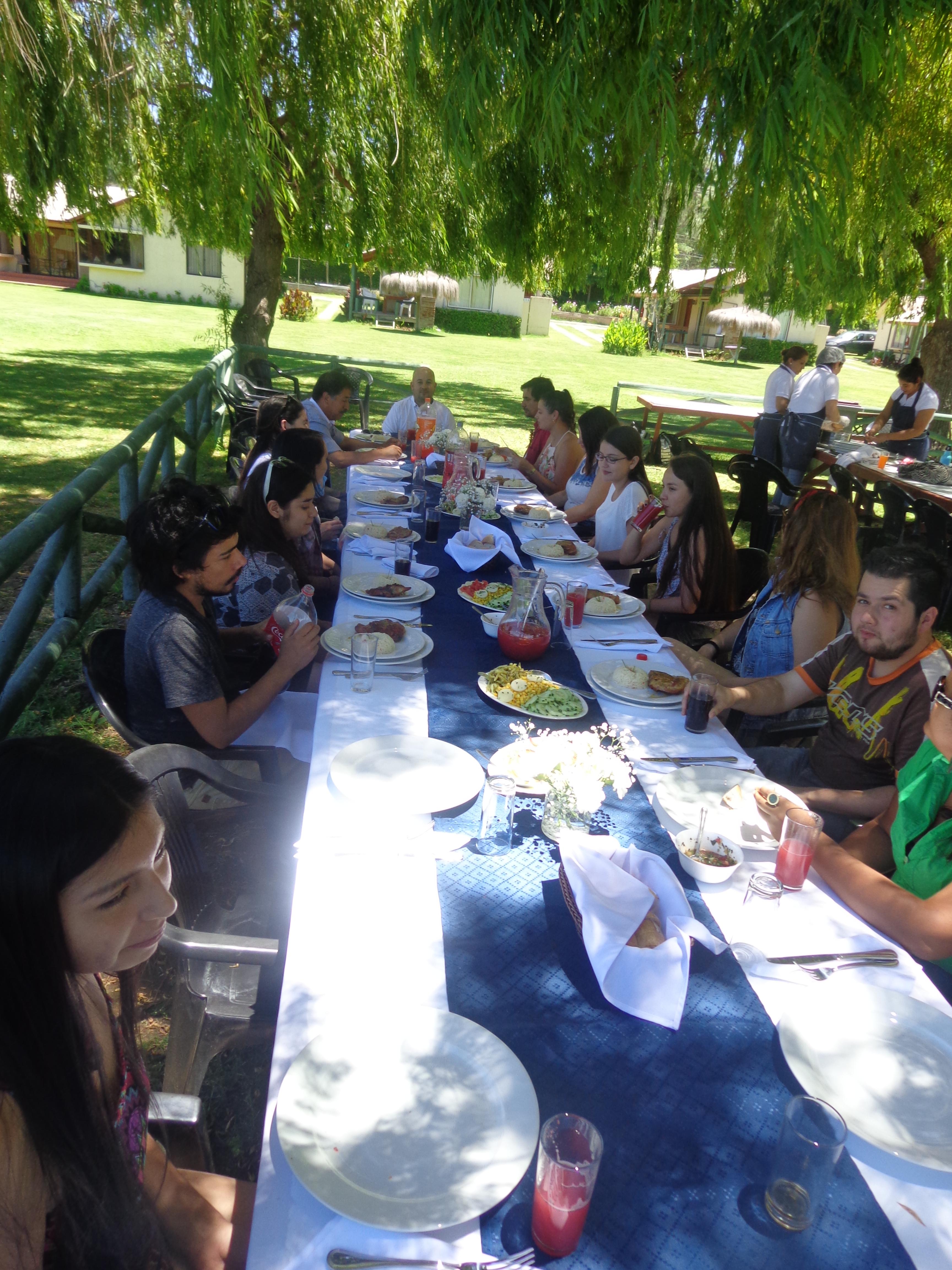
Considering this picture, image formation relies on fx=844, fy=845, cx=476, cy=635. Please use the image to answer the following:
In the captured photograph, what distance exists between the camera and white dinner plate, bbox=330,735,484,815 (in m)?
2.02

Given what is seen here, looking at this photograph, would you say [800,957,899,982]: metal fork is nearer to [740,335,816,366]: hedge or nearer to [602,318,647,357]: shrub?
[602,318,647,357]: shrub

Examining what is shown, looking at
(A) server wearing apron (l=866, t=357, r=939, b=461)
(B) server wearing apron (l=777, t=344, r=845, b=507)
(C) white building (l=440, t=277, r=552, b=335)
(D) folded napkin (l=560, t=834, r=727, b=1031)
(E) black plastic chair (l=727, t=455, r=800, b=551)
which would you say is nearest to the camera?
(D) folded napkin (l=560, t=834, r=727, b=1031)

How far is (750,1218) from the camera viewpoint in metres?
1.19

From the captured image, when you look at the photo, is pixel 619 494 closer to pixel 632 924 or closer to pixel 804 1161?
pixel 632 924

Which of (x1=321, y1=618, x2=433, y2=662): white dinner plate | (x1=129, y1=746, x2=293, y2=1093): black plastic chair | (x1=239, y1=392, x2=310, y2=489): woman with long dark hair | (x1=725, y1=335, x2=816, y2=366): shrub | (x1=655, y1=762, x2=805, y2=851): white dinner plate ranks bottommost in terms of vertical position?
(x1=129, y1=746, x2=293, y2=1093): black plastic chair

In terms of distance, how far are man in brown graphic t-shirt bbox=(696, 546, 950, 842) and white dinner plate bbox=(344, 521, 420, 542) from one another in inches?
78.6

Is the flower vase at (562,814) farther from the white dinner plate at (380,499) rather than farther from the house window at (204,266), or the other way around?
the house window at (204,266)

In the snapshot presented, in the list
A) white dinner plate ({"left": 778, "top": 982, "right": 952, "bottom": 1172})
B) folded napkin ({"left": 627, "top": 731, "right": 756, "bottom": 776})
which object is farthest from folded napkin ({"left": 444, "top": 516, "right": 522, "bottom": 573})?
white dinner plate ({"left": 778, "top": 982, "right": 952, "bottom": 1172})

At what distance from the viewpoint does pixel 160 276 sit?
31.5 metres

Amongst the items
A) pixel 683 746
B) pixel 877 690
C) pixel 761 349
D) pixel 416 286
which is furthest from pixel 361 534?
pixel 761 349

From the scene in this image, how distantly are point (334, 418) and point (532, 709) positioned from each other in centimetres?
501

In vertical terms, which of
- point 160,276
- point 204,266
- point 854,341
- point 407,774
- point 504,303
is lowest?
point 407,774

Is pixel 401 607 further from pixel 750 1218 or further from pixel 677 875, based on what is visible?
pixel 750 1218

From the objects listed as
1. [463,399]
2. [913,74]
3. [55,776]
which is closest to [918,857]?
[55,776]
